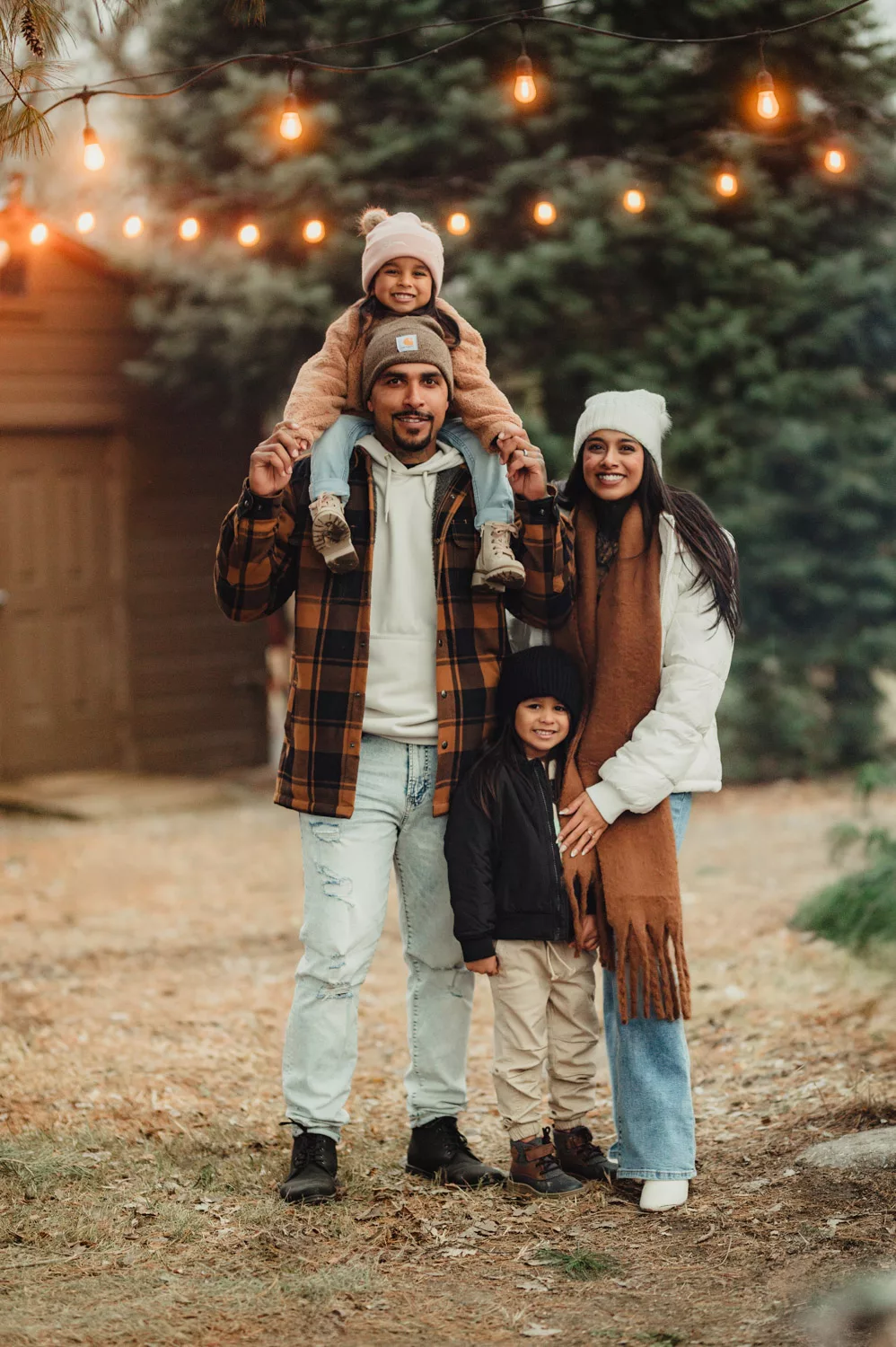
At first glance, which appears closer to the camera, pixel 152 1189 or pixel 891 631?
pixel 152 1189

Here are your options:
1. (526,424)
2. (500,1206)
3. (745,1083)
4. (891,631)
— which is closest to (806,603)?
(891,631)

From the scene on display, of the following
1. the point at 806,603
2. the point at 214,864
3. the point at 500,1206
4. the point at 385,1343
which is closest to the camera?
the point at 385,1343

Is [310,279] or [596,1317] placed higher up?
[310,279]

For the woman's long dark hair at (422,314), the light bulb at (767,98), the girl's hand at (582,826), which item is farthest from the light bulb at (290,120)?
the girl's hand at (582,826)

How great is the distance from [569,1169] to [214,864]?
184 inches

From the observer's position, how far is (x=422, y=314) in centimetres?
342

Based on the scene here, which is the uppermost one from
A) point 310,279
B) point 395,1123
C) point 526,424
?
point 310,279

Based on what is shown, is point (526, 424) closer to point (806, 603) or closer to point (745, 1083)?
point (806, 603)

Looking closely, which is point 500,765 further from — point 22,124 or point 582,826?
point 22,124

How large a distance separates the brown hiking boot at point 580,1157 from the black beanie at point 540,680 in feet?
3.18

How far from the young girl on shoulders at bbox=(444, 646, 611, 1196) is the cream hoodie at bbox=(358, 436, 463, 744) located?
0.61 feet

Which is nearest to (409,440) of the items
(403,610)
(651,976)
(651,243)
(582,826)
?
(403,610)

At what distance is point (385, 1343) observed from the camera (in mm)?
2703

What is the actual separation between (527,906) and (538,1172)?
62 cm
